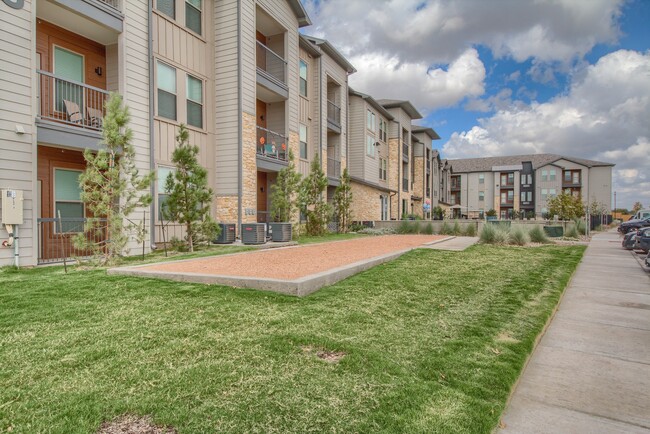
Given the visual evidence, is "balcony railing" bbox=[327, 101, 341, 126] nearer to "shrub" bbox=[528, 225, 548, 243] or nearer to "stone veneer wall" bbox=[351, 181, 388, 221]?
"stone veneer wall" bbox=[351, 181, 388, 221]

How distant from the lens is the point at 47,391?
9.22ft

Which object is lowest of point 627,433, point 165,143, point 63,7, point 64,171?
point 627,433

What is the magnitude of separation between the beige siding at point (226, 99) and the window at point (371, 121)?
52.3 feet

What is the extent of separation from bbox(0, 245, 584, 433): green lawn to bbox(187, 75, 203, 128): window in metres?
8.75

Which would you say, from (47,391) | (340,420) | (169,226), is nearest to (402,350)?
(340,420)

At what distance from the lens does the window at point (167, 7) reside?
12.5m

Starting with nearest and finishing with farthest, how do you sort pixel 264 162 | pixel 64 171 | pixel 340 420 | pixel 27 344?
pixel 340 420, pixel 27 344, pixel 64 171, pixel 264 162

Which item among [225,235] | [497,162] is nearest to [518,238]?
[225,235]

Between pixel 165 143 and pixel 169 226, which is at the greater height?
pixel 165 143

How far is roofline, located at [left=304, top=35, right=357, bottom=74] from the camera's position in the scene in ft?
69.9

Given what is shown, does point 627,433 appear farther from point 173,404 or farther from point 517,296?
point 517,296

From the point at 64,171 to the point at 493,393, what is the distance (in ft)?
40.9

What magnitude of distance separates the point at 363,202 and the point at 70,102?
19.1 m

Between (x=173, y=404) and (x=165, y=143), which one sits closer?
(x=173, y=404)
